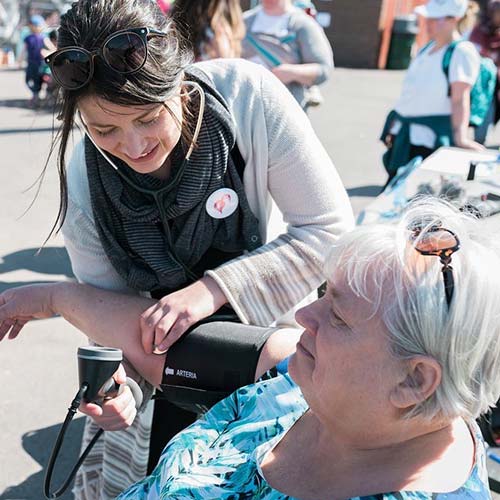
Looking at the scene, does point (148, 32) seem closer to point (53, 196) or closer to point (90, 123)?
point (90, 123)

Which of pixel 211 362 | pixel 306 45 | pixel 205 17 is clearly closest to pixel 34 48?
pixel 306 45

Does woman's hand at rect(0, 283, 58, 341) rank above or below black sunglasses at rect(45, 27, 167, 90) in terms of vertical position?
below

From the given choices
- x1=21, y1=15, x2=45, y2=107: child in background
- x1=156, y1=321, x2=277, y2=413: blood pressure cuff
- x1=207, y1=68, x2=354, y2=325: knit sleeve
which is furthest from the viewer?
x1=21, y1=15, x2=45, y2=107: child in background

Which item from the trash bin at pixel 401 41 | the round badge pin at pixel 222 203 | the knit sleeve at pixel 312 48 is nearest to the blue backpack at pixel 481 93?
the knit sleeve at pixel 312 48

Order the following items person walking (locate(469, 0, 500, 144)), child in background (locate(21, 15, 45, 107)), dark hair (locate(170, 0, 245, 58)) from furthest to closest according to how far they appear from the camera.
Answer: child in background (locate(21, 15, 45, 107)) → person walking (locate(469, 0, 500, 144)) → dark hair (locate(170, 0, 245, 58))

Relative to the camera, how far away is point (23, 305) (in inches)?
69.1

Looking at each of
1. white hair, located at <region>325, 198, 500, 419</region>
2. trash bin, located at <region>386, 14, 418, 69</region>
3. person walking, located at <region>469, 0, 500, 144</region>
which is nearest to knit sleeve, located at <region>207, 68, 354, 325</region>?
white hair, located at <region>325, 198, 500, 419</region>

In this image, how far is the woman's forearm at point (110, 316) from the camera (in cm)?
169

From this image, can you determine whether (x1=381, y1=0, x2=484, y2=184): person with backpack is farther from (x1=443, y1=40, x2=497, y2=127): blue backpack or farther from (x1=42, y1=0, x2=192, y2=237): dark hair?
(x1=42, y1=0, x2=192, y2=237): dark hair

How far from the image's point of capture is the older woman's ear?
1178mm

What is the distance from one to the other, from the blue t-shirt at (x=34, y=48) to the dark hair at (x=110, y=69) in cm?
888

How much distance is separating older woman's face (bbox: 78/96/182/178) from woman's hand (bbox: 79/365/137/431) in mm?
470

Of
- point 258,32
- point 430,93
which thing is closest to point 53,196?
point 258,32

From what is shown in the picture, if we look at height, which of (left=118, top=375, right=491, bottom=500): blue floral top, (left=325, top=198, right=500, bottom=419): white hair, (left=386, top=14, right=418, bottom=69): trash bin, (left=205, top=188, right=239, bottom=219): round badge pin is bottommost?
(left=386, top=14, right=418, bottom=69): trash bin
